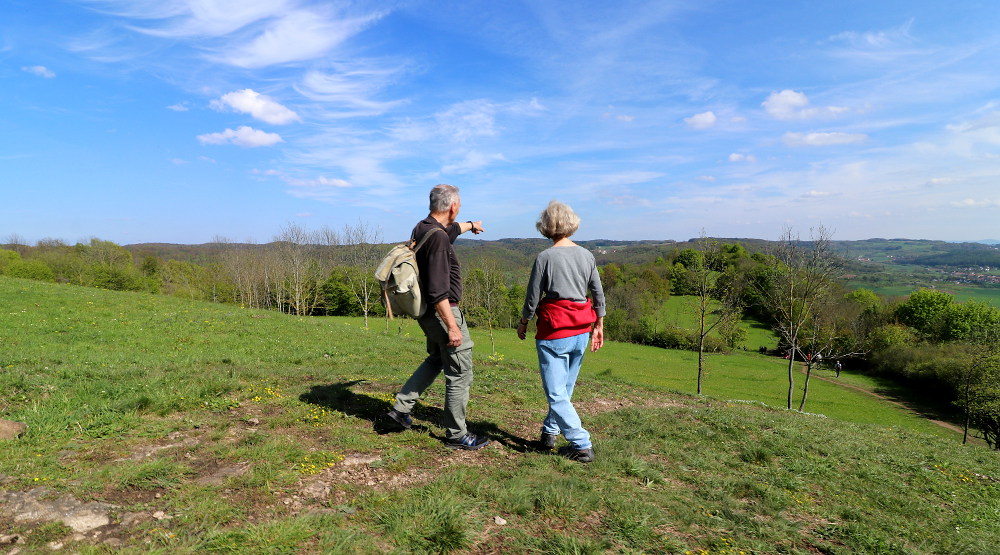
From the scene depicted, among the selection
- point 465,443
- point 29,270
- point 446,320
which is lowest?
point 465,443

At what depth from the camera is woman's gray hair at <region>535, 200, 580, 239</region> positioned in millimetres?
4523

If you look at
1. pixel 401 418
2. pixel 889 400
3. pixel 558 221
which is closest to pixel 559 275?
pixel 558 221

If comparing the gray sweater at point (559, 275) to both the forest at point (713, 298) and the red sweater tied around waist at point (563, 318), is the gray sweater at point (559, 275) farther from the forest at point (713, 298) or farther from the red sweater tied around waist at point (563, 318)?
the forest at point (713, 298)

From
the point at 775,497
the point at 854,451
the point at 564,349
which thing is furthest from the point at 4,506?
the point at 854,451

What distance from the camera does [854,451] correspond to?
613 centimetres

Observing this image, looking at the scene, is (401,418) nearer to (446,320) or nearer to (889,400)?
(446,320)

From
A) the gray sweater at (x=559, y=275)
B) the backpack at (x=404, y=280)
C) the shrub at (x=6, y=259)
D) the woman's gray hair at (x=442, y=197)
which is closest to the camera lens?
the backpack at (x=404, y=280)

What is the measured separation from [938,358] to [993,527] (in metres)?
48.7

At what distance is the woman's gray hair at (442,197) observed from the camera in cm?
452

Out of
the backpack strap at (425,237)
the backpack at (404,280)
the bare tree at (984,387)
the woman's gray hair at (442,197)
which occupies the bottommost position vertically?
the bare tree at (984,387)

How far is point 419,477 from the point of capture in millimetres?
3961

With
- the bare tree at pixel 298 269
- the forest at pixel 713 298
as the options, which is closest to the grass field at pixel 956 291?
the forest at pixel 713 298

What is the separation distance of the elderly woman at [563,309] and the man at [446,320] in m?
0.71

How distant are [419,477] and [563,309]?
201 cm
